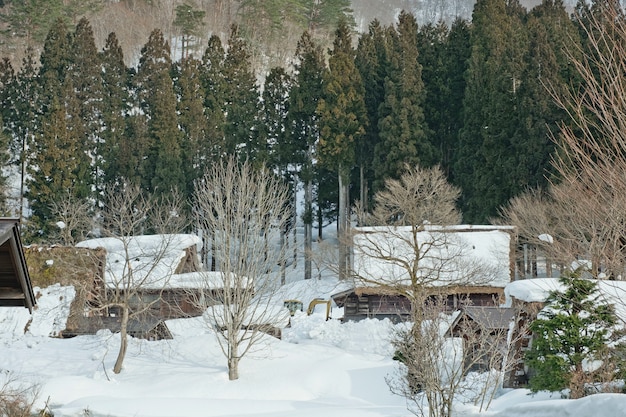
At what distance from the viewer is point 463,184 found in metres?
36.7

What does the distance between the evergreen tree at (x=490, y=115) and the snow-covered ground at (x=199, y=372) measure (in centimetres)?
976

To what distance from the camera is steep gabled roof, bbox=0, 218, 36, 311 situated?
8523mm

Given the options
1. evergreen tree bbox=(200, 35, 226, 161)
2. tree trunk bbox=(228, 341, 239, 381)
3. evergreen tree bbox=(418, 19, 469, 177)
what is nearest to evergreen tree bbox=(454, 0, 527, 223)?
evergreen tree bbox=(418, 19, 469, 177)

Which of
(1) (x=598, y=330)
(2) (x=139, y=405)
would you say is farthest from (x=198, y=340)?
(1) (x=598, y=330)

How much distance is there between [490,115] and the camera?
35.3 metres

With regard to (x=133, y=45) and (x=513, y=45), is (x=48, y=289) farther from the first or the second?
(x=133, y=45)

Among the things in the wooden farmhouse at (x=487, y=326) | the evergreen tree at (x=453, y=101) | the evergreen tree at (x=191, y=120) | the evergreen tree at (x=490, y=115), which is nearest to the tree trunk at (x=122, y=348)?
the wooden farmhouse at (x=487, y=326)

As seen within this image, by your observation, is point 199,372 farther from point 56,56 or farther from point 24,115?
point 56,56

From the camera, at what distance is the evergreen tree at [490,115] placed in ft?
112

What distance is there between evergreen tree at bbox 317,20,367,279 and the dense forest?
0.21 feet

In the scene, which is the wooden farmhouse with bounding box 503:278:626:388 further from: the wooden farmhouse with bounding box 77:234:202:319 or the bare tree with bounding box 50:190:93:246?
the bare tree with bounding box 50:190:93:246

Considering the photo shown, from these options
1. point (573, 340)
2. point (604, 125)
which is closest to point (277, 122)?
point (573, 340)

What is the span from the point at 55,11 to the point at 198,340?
42.7 m

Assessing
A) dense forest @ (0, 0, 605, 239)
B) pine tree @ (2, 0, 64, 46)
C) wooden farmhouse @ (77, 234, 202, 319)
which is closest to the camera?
wooden farmhouse @ (77, 234, 202, 319)
